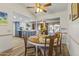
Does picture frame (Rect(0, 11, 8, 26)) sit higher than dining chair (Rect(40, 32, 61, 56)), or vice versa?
picture frame (Rect(0, 11, 8, 26))

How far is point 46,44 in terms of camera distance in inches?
111

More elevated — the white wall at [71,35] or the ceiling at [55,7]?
the ceiling at [55,7]

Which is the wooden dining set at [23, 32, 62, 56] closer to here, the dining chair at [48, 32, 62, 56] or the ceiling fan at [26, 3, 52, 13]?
the dining chair at [48, 32, 62, 56]

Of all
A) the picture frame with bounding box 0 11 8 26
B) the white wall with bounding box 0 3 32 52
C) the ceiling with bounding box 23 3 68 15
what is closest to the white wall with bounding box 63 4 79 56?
the ceiling with bounding box 23 3 68 15

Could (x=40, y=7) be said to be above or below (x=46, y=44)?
above

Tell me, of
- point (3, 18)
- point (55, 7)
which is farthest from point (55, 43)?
point (3, 18)

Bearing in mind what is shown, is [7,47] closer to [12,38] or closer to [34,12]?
[12,38]

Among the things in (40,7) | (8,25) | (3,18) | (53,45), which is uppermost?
(40,7)

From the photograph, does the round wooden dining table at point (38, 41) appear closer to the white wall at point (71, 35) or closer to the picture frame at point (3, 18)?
the white wall at point (71, 35)

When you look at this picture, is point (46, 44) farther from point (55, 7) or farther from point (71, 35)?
point (55, 7)

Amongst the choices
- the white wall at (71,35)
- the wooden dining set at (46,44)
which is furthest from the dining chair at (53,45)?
the white wall at (71,35)

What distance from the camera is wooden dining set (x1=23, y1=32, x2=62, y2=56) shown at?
2.77 metres

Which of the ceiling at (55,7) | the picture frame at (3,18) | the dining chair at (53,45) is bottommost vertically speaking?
the dining chair at (53,45)

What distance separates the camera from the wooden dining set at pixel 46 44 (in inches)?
109
